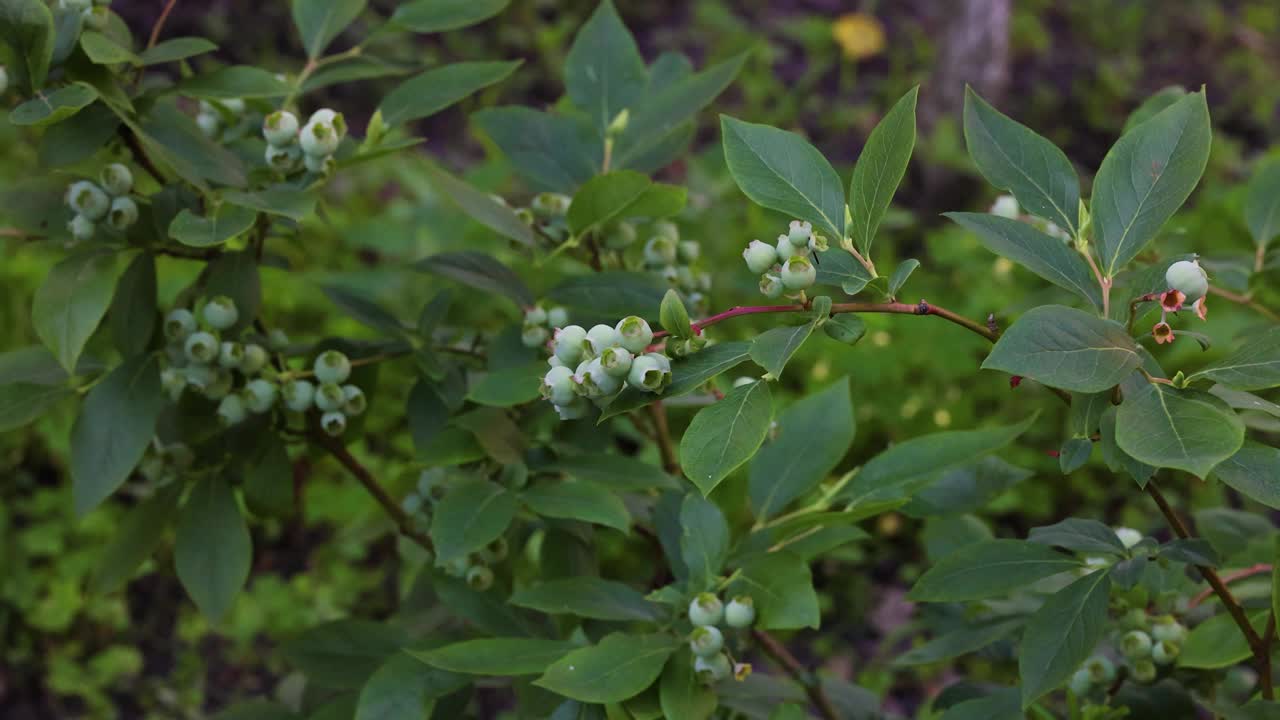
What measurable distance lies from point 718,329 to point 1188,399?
2.05 m

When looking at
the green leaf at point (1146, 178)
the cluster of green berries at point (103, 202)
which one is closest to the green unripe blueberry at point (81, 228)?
the cluster of green berries at point (103, 202)

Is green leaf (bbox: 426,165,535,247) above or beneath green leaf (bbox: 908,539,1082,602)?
above

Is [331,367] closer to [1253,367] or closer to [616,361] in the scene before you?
[616,361]

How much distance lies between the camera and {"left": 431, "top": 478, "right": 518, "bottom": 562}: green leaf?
0.95m

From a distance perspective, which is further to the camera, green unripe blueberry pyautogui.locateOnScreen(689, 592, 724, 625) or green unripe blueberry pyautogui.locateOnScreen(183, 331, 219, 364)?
green unripe blueberry pyautogui.locateOnScreen(183, 331, 219, 364)

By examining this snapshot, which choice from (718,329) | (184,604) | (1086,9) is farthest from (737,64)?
(1086,9)

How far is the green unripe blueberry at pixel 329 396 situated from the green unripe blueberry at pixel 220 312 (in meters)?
0.10

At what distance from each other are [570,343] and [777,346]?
14 cm

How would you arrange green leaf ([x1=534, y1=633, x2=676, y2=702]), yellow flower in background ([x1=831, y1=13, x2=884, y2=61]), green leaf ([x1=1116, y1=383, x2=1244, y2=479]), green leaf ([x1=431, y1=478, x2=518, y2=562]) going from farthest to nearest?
1. yellow flower in background ([x1=831, y1=13, x2=884, y2=61])
2. green leaf ([x1=431, y1=478, x2=518, y2=562])
3. green leaf ([x1=534, y1=633, x2=676, y2=702])
4. green leaf ([x1=1116, y1=383, x2=1244, y2=479])

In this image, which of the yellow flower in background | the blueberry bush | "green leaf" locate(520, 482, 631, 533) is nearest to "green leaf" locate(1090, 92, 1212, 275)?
the blueberry bush

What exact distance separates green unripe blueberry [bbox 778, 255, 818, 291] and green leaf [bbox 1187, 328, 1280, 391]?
0.23 metres

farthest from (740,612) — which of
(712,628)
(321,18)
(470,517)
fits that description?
(321,18)

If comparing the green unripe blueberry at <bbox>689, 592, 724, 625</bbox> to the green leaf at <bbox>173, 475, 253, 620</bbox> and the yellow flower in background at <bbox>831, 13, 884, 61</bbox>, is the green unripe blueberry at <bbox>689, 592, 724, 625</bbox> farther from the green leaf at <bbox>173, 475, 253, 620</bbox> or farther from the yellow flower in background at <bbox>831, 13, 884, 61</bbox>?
the yellow flower in background at <bbox>831, 13, 884, 61</bbox>

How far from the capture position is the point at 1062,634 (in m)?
0.82
